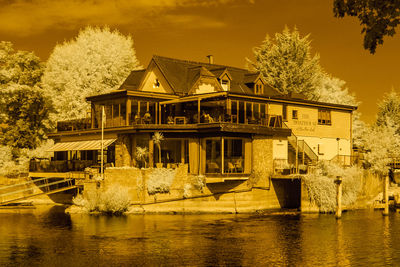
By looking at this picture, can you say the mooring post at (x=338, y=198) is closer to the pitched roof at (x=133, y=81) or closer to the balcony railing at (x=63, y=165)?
the balcony railing at (x=63, y=165)

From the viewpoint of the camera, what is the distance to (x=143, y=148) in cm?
4772

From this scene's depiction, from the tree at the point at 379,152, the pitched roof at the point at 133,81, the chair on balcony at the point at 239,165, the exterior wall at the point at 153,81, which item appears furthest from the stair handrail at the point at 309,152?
the pitched roof at the point at 133,81

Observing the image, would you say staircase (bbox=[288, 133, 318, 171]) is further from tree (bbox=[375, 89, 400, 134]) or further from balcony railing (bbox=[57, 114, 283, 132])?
tree (bbox=[375, 89, 400, 134])

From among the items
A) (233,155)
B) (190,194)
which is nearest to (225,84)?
(233,155)

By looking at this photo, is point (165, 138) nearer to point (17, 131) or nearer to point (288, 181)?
point (288, 181)

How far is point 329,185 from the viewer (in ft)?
147

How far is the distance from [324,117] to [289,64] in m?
22.4

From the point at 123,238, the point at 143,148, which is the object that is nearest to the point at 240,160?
the point at 143,148

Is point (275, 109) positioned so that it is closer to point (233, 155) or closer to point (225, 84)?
point (225, 84)

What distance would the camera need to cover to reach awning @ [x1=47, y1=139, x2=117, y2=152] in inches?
1938

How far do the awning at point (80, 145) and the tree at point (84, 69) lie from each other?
956 centimetres

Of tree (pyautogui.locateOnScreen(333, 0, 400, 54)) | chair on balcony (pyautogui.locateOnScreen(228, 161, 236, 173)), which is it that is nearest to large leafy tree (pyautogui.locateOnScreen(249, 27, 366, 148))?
chair on balcony (pyautogui.locateOnScreen(228, 161, 236, 173))

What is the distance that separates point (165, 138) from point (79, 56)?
1030 inches

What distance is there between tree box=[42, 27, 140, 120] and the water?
24320 mm
